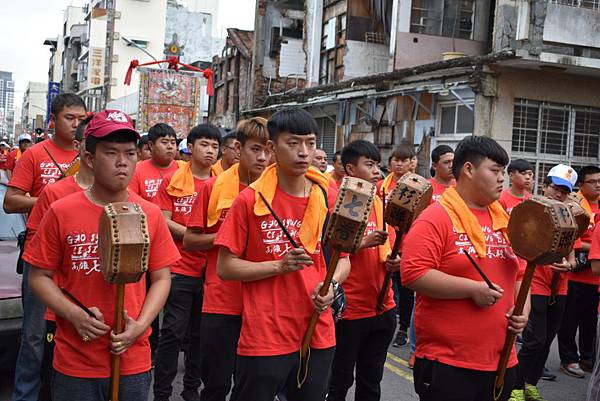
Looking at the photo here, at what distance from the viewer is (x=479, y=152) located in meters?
4.01

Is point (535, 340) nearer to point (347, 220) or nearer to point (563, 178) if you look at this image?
point (563, 178)

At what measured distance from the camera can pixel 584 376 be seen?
7680mm

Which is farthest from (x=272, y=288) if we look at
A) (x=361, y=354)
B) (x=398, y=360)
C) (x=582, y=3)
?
(x=582, y=3)

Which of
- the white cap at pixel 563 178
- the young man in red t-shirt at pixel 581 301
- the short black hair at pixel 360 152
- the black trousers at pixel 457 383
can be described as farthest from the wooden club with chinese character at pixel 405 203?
the young man in red t-shirt at pixel 581 301

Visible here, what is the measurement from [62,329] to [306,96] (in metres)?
21.1

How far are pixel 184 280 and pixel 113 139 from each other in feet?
8.21

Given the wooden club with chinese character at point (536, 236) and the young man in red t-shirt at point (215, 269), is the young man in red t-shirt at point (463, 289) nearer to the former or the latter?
the wooden club with chinese character at point (536, 236)

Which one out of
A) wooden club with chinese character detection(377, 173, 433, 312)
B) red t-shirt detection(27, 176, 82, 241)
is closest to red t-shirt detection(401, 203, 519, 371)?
wooden club with chinese character detection(377, 173, 433, 312)

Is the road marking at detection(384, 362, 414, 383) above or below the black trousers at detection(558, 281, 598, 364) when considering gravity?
below

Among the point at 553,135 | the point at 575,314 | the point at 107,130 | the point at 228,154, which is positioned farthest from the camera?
the point at 553,135

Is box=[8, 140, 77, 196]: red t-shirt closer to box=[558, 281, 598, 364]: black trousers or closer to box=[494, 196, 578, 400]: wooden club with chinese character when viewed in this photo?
box=[494, 196, 578, 400]: wooden club with chinese character

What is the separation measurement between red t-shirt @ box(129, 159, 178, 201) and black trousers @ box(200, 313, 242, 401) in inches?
91.7

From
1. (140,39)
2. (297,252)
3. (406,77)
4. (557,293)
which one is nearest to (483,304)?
(297,252)

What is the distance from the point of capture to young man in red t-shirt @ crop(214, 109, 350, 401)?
12.4 feet
